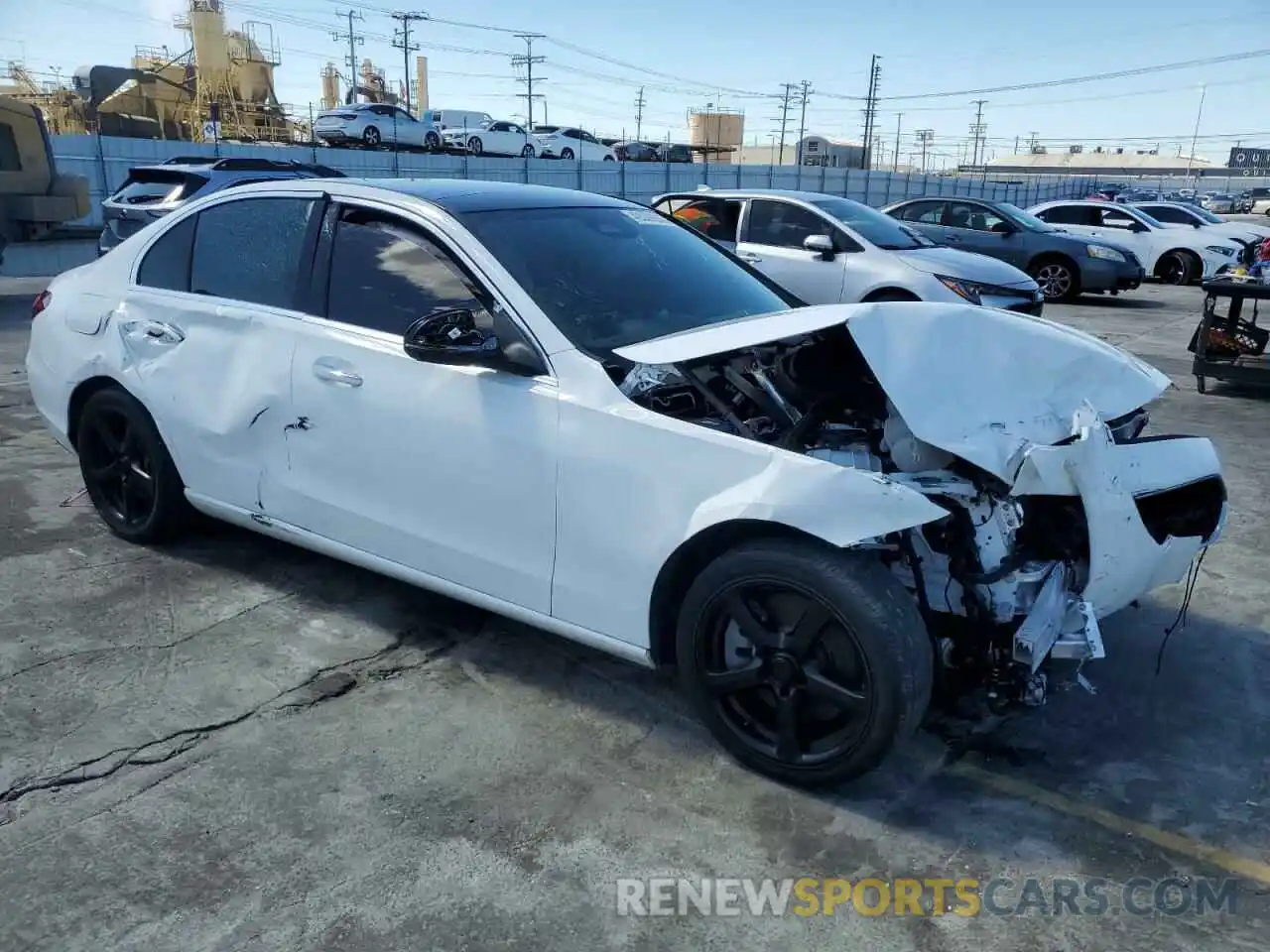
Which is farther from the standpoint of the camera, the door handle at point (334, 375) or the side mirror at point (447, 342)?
the door handle at point (334, 375)

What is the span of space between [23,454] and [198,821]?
4.46 metres

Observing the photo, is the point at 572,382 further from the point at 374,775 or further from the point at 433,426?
the point at 374,775

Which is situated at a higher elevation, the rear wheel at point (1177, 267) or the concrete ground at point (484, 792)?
the rear wheel at point (1177, 267)

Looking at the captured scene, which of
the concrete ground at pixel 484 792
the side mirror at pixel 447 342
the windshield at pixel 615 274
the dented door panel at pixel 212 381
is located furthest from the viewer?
the dented door panel at pixel 212 381

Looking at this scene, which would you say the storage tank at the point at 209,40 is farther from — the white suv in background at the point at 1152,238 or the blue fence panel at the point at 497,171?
the white suv in background at the point at 1152,238

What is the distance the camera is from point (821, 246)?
9438 mm

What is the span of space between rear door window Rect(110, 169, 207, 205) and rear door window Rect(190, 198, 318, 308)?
9272 millimetres

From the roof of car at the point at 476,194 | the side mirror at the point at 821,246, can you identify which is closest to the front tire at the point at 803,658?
the roof of car at the point at 476,194

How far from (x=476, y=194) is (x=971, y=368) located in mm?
1982

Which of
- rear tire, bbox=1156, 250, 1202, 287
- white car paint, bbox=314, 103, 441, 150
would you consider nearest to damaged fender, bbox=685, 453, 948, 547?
rear tire, bbox=1156, 250, 1202, 287

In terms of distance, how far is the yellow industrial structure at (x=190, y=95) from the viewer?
3494cm

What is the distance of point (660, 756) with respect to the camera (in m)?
3.10

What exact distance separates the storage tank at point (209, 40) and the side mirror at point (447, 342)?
44.5 metres

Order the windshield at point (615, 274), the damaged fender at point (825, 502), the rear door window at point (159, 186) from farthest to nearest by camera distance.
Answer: the rear door window at point (159, 186), the windshield at point (615, 274), the damaged fender at point (825, 502)
